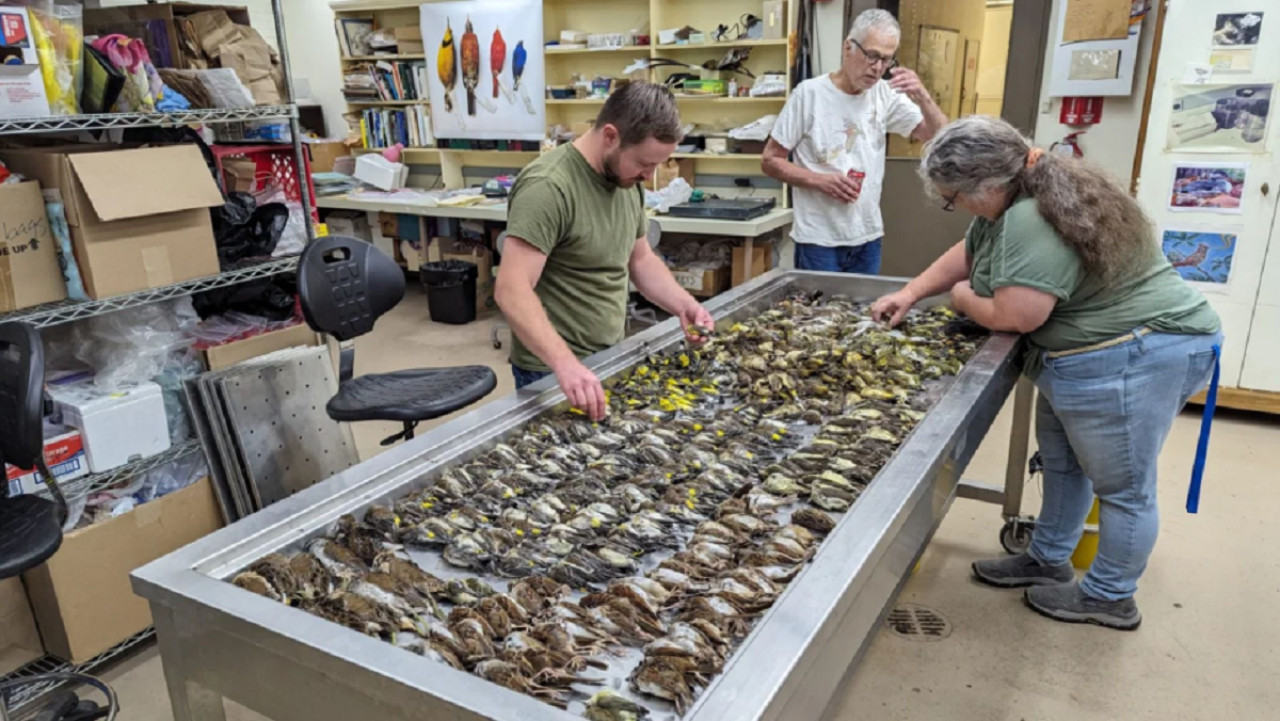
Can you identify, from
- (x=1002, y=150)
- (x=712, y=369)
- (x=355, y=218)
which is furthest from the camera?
(x=355, y=218)

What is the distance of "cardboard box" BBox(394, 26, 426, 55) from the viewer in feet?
21.5

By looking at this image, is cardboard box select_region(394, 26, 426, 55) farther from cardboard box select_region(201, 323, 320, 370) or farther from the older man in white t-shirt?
cardboard box select_region(201, 323, 320, 370)

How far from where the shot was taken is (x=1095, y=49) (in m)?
4.16

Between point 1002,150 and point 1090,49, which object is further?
point 1090,49

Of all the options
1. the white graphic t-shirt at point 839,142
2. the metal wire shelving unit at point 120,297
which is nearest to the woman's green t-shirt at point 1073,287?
the white graphic t-shirt at point 839,142

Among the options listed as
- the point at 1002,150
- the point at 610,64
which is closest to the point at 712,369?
the point at 1002,150

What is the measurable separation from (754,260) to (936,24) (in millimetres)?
1815

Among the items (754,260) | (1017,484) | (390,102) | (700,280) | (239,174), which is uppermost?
(390,102)

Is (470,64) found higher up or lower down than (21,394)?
higher up

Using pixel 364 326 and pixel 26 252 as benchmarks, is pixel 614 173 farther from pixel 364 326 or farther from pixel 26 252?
pixel 26 252

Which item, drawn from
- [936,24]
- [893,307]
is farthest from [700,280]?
[893,307]

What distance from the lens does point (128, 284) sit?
239cm

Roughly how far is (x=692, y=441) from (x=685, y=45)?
13.7 ft

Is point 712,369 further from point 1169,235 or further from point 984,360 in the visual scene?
point 1169,235
